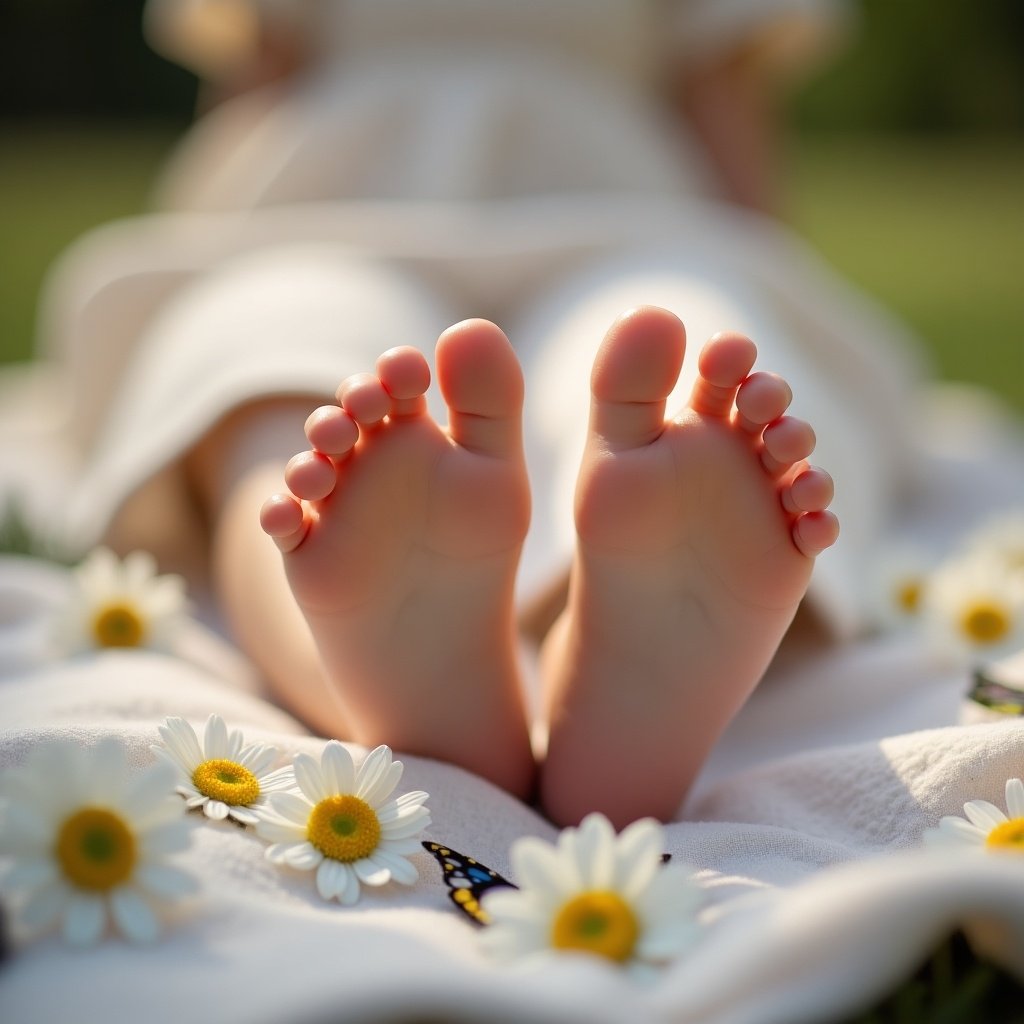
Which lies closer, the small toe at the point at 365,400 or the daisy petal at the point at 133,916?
the daisy petal at the point at 133,916

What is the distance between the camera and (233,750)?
591 millimetres

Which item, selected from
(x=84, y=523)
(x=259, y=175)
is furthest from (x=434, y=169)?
(x=84, y=523)

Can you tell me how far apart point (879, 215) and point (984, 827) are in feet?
18.1

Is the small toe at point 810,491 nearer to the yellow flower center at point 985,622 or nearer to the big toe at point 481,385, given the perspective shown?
the big toe at point 481,385

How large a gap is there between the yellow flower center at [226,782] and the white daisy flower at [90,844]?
67 millimetres

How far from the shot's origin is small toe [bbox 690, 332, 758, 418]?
602 mm

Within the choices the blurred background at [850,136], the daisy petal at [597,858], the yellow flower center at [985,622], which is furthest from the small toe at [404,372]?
the blurred background at [850,136]

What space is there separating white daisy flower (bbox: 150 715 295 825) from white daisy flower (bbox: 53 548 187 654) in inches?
9.8

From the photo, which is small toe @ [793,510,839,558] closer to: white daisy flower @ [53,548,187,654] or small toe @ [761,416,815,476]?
small toe @ [761,416,815,476]

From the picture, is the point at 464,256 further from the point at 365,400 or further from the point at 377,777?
the point at 377,777

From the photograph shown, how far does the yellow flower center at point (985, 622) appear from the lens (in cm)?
84

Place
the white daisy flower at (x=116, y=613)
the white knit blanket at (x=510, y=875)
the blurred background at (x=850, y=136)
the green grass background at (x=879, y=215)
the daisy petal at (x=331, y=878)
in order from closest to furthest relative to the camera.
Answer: the white knit blanket at (x=510, y=875)
the daisy petal at (x=331, y=878)
the white daisy flower at (x=116, y=613)
the green grass background at (x=879, y=215)
the blurred background at (x=850, y=136)

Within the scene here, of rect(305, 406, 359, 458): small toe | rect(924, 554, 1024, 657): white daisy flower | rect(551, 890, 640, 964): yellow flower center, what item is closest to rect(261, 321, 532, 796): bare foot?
rect(305, 406, 359, 458): small toe

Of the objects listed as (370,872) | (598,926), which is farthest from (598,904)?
(370,872)
